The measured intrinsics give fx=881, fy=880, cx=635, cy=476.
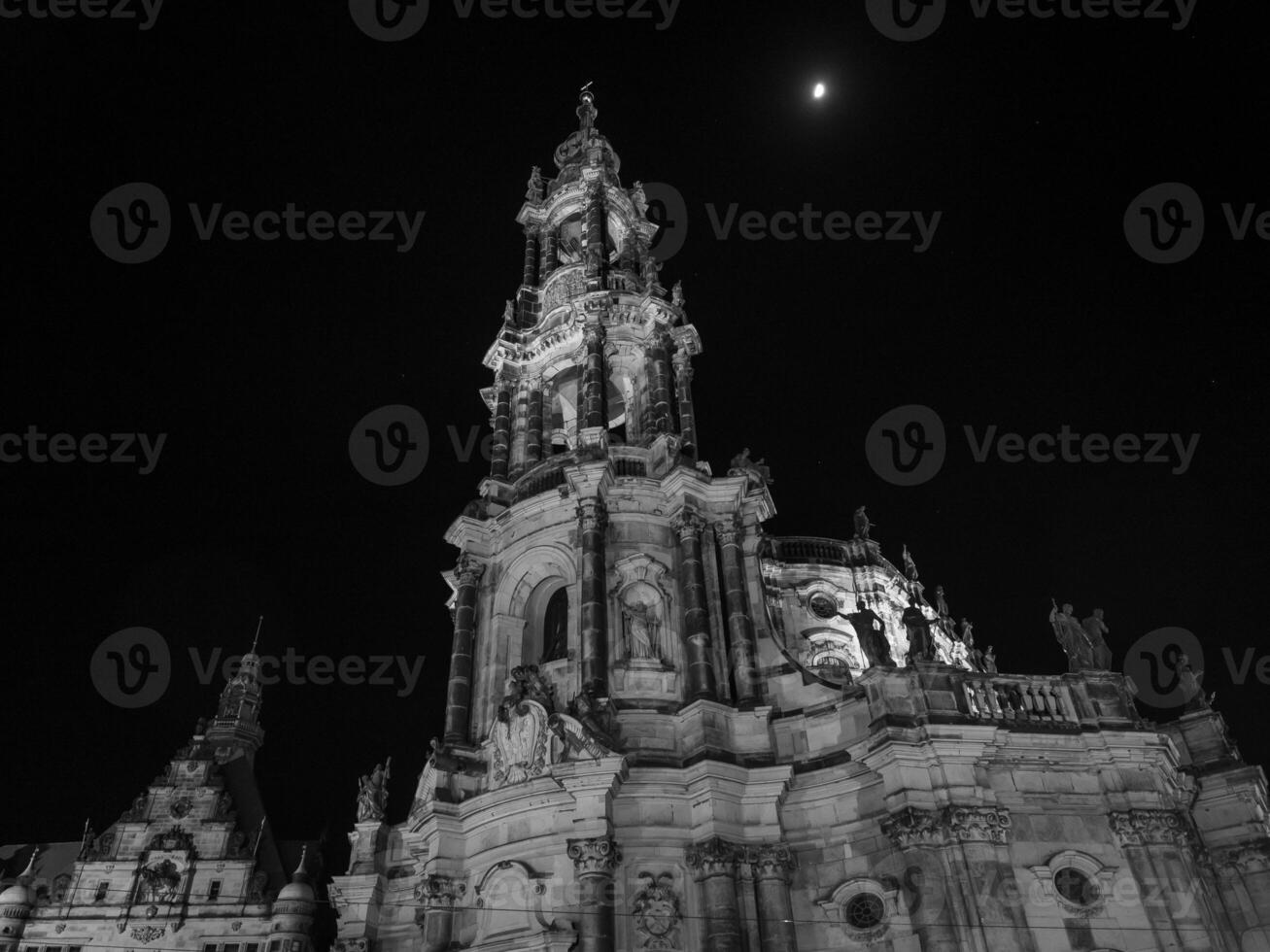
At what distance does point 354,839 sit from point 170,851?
1691cm

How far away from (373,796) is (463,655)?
563 cm

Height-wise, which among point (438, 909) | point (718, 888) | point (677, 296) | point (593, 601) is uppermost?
point (677, 296)

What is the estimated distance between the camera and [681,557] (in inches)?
994

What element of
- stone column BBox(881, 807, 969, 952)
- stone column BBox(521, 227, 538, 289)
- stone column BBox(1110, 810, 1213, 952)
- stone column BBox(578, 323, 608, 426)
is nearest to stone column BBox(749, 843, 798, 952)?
stone column BBox(881, 807, 969, 952)

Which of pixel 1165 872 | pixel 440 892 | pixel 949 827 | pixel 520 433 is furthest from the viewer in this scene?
pixel 520 433

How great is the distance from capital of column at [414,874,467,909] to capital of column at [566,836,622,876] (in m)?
3.52

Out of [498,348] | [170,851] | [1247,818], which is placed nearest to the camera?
[1247,818]

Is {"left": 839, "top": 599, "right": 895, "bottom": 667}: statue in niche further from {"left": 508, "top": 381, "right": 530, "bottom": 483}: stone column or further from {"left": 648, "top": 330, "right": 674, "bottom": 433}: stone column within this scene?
{"left": 508, "top": 381, "right": 530, "bottom": 483}: stone column

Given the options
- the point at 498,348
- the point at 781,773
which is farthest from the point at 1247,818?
the point at 498,348

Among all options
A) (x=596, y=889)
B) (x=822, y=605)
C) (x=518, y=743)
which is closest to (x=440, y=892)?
(x=518, y=743)

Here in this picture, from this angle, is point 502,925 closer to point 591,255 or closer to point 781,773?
point 781,773

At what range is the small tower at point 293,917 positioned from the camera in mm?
34328

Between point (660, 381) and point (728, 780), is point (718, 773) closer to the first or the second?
point (728, 780)

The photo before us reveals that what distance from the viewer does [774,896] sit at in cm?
1936
